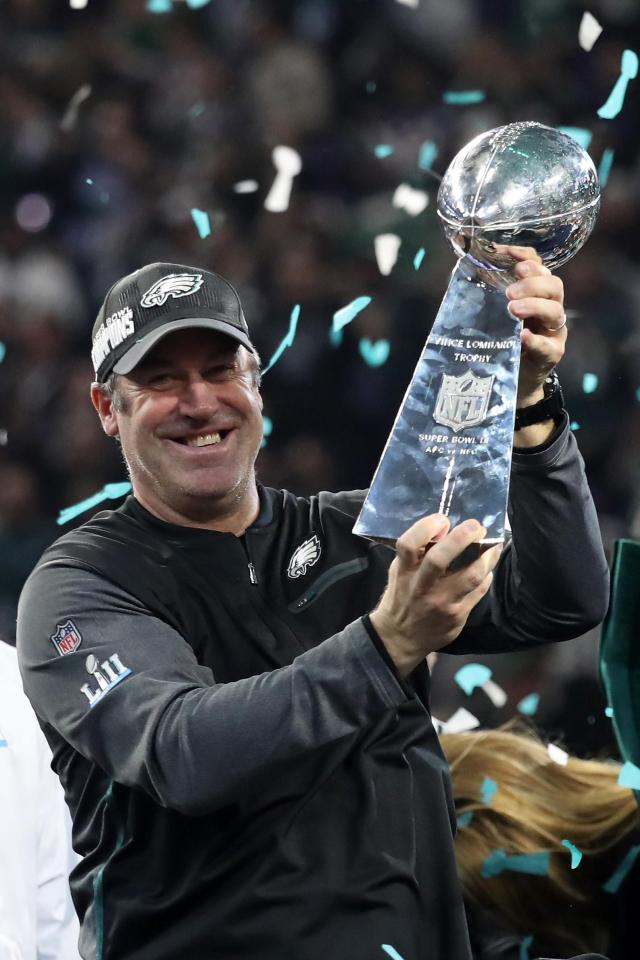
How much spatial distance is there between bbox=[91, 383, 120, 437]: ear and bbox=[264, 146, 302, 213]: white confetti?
1.68 meters

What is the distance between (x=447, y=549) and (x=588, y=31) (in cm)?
252

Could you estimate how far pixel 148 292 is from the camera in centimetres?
164

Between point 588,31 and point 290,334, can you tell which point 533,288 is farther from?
point 588,31

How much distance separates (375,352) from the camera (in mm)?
3207

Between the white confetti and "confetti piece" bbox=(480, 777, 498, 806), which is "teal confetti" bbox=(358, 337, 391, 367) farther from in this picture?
"confetti piece" bbox=(480, 777, 498, 806)

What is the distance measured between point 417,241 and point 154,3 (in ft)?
2.79

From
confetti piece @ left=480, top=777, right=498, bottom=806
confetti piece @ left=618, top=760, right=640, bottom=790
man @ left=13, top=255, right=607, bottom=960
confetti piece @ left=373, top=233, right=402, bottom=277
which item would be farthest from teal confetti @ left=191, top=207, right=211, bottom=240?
confetti piece @ left=618, top=760, right=640, bottom=790

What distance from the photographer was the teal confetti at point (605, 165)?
3.25 m

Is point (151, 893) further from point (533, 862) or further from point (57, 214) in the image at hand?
point (57, 214)

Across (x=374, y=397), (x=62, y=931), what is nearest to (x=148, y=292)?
(x=62, y=931)

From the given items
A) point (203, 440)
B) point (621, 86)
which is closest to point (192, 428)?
point (203, 440)

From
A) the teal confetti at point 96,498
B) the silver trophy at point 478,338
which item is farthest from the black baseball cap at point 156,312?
the teal confetti at point 96,498

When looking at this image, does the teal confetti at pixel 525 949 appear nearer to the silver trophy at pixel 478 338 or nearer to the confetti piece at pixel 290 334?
the silver trophy at pixel 478 338

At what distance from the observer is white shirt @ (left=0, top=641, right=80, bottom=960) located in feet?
6.22
